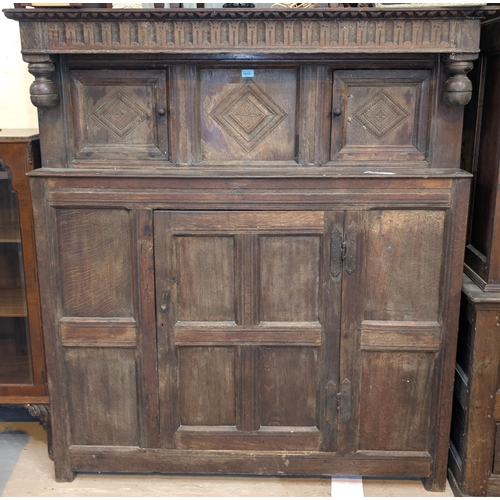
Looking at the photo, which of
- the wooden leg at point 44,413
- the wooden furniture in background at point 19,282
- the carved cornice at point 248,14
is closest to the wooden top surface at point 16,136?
the wooden furniture in background at point 19,282

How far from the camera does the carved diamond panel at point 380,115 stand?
7.82ft

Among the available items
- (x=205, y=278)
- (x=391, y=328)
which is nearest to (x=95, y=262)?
(x=205, y=278)

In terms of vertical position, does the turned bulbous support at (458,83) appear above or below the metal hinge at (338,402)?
above

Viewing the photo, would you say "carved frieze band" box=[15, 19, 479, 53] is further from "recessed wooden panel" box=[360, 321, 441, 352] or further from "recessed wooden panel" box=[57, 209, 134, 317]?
"recessed wooden panel" box=[360, 321, 441, 352]

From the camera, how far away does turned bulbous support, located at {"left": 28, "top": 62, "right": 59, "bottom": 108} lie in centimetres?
230

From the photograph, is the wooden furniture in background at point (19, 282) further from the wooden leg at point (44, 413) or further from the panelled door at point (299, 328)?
the panelled door at point (299, 328)

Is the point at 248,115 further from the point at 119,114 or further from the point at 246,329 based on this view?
the point at 246,329

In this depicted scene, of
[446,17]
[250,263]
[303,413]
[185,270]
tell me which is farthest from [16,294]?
[446,17]

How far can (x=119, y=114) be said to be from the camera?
7.95 feet

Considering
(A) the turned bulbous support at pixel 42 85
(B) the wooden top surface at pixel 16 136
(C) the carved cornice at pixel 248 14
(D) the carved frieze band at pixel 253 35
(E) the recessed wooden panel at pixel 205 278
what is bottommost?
(E) the recessed wooden panel at pixel 205 278

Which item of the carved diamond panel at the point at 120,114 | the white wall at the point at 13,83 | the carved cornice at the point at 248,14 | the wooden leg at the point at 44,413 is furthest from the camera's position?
the white wall at the point at 13,83

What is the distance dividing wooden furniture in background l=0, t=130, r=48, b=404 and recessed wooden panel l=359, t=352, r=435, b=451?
4.55 ft

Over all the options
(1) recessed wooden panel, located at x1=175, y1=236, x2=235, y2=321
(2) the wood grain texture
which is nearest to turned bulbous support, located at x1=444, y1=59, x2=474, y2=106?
(1) recessed wooden panel, located at x1=175, y1=236, x2=235, y2=321

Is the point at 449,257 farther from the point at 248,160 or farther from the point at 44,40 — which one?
the point at 44,40
